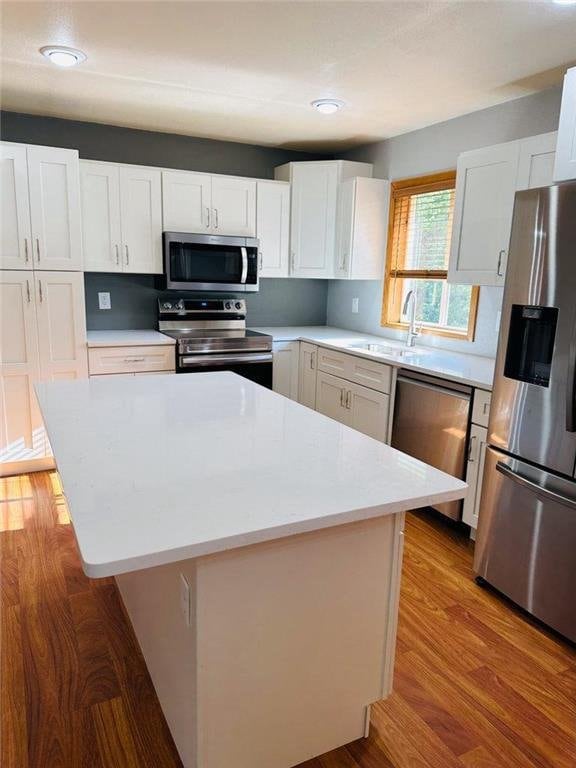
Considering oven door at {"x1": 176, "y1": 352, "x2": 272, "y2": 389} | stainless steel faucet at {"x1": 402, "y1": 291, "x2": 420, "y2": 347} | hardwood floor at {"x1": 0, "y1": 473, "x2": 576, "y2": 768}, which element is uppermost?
stainless steel faucet at {"x1": 402, "y1": 291, "x2": 420, "y2": 347}

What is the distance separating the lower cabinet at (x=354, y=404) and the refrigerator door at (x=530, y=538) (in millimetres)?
962

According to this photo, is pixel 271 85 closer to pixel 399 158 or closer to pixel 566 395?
pixel 399 158

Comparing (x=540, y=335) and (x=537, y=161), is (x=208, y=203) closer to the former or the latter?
(x=537, y=161)

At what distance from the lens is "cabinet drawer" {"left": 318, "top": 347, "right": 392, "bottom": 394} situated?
128 inches

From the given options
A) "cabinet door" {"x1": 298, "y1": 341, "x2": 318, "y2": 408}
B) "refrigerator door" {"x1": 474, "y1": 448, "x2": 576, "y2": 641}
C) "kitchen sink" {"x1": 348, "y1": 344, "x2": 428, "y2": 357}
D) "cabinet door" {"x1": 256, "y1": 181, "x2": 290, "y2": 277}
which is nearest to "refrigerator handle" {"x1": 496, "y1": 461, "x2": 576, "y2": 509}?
"refrigerator door" {"x1": 474, "y1": 448, "x2": 576, "y2": 641}

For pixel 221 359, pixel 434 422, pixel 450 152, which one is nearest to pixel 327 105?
pixel 450 152

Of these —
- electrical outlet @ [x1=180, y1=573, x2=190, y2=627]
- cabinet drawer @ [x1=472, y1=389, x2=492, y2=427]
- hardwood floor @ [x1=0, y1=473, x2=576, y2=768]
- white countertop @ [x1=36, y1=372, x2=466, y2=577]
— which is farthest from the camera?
cabinet drawer @ [x1=472, y1=389, x2=492, y2=427]

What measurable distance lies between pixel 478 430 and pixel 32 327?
277 centimetres

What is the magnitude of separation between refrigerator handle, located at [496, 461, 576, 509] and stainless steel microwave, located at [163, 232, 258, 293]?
8.09ft

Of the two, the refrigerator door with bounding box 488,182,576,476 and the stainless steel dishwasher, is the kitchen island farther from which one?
the stainless steel dishwasher

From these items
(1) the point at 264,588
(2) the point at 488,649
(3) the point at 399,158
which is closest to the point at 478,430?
(2) the point at 488,649

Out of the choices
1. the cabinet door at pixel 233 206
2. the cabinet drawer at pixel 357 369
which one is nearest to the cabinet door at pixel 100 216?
the cabinet door at pixel 233 206

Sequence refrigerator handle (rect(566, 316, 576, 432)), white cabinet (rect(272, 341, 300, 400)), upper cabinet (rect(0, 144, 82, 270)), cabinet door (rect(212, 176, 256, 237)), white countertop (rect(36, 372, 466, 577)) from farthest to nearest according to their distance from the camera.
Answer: white cabinet (rect(272, 341, 300, 400)), cabinet door (rect(212, 176, 256, 237)), upper cabinet (rect(0, 144, 82, 270)), refrigerator handle (rect(566, 316, 576, 432)), white countertop (rect(36, 372, 466, 577))

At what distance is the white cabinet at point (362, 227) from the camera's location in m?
4.02
